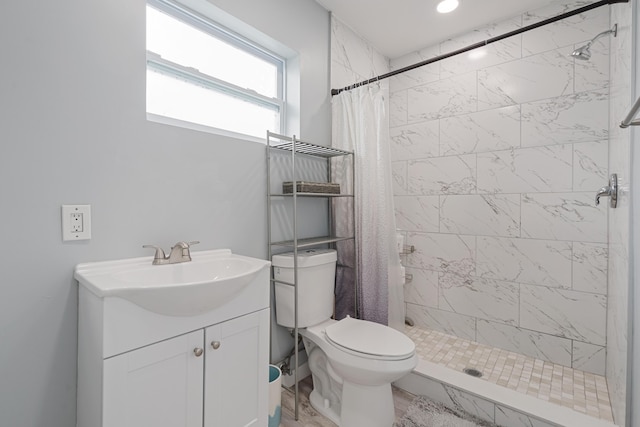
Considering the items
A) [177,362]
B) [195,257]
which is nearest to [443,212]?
[195,257]

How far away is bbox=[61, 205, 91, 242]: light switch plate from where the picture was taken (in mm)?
1090

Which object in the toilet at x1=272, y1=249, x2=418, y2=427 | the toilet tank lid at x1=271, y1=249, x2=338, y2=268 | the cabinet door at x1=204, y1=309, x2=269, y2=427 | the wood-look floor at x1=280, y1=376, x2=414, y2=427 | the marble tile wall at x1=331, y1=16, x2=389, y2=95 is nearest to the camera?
the cabinet door at x1=204, y1=309, x2=269, y2=427

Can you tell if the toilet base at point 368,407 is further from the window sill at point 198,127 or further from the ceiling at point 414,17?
the ceiling at point 414,17

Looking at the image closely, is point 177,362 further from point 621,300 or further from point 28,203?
point 621,300

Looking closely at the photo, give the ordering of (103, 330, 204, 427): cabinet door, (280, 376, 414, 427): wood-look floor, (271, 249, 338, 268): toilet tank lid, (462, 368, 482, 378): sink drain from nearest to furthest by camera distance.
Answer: (103, 330, 204, 427): cabinet door
(280, 376, 414, 427): wood-look floor
(271, 249, 338, 268): toilet tank lid
(462, 368, 482, 378): sink drain

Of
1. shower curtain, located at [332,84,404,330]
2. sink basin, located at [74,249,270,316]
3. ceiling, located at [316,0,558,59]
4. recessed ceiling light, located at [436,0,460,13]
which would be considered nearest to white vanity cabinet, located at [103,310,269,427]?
sink basin, located at [74,249,270,316]

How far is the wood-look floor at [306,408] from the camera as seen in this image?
1573mm

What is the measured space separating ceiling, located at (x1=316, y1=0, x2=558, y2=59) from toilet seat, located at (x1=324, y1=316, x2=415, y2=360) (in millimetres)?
2139

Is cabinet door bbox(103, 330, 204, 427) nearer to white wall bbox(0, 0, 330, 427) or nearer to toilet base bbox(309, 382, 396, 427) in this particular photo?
white wall bbox(0, 0, 330, 427)

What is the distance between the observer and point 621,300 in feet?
4.35

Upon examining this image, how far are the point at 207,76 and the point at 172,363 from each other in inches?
54.7

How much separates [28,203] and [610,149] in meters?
2.84

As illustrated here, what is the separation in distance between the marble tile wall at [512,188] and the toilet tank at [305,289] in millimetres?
1133

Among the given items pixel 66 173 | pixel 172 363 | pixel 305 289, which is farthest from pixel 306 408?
pixel 66 173
